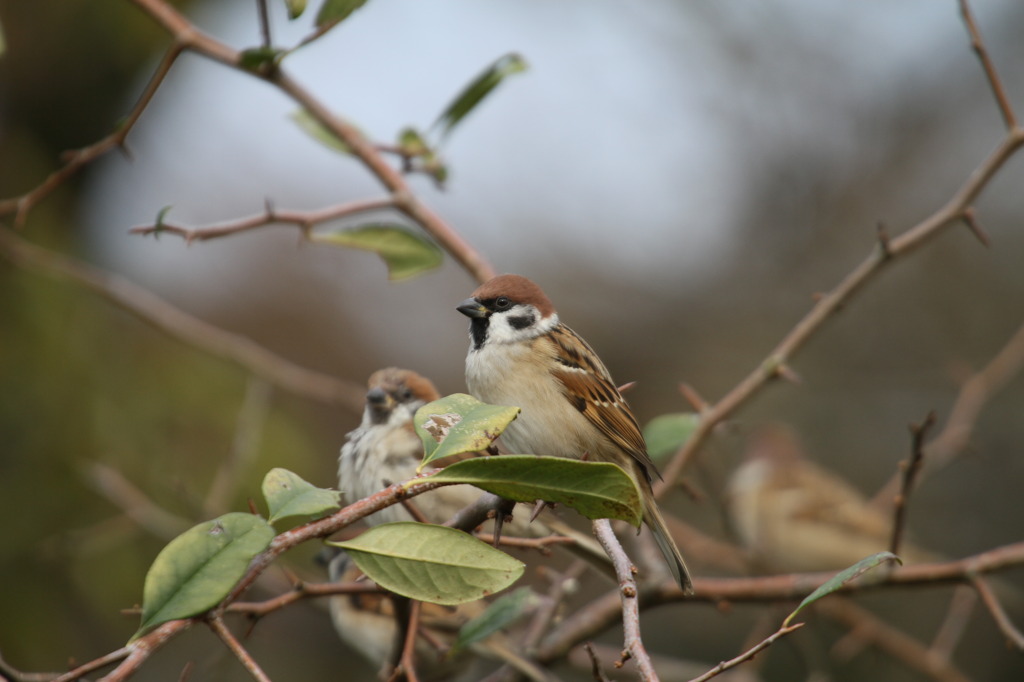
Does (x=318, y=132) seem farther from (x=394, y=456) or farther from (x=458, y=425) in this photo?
(x=458, y=425)

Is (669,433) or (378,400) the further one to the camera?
(378,400)

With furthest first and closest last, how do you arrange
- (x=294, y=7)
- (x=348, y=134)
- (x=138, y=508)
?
(x=138, y=508), (x=348, y=134), (x=294, y=7)

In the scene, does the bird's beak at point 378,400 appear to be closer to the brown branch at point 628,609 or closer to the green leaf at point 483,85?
the green leaf at point 483,85

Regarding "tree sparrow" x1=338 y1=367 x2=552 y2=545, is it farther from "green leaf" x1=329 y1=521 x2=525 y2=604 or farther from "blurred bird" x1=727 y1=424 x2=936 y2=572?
"blurred bird" x1=727 y1=424 x2=936 y2=572

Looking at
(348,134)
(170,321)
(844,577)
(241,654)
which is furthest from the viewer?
(170,321)

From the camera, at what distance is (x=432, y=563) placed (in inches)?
41.7

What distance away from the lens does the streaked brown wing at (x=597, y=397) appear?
2307mm

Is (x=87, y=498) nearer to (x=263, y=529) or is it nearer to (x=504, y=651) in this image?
(x=504, y=651)

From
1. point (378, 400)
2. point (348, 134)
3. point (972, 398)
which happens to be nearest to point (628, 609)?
point (348, 134)

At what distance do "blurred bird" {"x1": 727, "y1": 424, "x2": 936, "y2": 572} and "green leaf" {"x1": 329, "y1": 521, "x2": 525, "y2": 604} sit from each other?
331 cm

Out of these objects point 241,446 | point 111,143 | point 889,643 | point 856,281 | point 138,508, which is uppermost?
point 111,143

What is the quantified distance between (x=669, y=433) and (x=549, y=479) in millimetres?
1235

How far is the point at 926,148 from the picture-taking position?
6.91 metres

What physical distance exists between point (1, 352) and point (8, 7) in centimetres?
201
